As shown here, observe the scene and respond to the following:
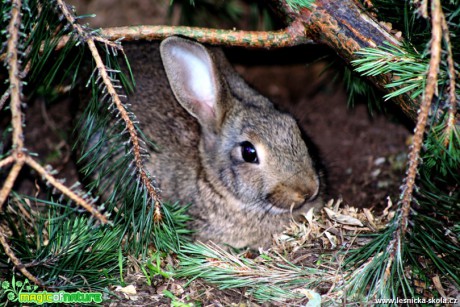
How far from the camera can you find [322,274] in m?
3.64

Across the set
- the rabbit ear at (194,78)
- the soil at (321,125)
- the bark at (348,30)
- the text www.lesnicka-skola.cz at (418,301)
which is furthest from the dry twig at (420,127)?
the rabbit ear at (194,78)

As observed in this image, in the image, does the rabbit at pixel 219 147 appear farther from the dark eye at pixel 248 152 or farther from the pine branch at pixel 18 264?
the pine branch at pixel 18 264

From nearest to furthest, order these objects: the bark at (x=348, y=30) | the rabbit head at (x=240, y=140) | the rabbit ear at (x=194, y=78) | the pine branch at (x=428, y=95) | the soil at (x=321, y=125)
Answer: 1. the pine branch at (x=428, y=95)
2. the bark at (x=348, y=30)
3. the rabbit head at (x=240, y=140)
4. the rabbit ear at (x=194, y=78)
5. the soil at (x=321, y=125)

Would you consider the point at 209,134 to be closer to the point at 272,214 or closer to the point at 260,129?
the point at 260,129

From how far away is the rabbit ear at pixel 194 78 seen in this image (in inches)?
179

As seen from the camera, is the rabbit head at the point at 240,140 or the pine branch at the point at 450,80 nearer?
the pine branch at the point at 450,80

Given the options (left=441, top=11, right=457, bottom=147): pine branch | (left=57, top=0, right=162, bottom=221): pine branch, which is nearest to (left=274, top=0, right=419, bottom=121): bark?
(left=441, top=11, right=457, bottom=147): pine branch

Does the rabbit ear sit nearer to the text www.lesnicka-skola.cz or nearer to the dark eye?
the dark eye

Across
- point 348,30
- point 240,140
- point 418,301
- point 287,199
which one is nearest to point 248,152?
point 240,140

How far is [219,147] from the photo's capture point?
4949mm

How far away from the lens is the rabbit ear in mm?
4559

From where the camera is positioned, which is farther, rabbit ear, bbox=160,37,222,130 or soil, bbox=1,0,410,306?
soil, bbox=1,0,410,306

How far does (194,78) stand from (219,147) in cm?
65

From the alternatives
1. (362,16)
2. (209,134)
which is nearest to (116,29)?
(209,134)
